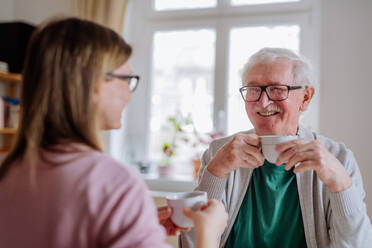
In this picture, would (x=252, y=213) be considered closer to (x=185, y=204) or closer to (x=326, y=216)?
(x=326, y=216)

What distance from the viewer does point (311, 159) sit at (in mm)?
1114

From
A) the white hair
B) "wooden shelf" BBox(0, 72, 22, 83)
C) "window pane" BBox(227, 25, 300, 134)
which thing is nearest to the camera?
the white hair

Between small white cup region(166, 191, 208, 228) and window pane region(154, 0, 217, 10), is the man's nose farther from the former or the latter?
window pane region(154, 0, 217, 10)

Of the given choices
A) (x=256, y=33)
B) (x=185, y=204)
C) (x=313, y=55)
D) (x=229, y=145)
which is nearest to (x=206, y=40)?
(x=256, y=33)

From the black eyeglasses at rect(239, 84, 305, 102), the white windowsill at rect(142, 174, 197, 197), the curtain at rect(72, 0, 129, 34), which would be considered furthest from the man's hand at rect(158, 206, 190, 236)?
the curtain at rect(72, 0, 129, 34)

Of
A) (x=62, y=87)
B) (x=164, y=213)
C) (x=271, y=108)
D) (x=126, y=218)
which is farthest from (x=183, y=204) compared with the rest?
(x=271, y=108)

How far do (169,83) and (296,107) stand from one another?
5.50ft

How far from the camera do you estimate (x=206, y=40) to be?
2939mm

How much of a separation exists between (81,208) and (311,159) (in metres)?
0.77

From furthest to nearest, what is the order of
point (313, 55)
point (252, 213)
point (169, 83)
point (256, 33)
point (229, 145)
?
point (169, 83)
point (256, 33)
point (313, 55)
point (252, 213)
point (229, 145)

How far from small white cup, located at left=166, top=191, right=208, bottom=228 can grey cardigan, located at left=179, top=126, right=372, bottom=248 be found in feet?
1.06

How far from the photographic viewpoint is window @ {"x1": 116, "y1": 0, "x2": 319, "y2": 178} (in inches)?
109

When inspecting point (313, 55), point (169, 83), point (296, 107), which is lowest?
point (296, 107)

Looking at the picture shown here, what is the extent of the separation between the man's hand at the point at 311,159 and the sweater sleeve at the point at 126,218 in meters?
0.59
